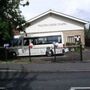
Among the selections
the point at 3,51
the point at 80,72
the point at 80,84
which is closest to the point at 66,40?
the point at 3,51

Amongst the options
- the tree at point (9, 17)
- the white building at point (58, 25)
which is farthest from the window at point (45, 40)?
the white building at point (58, 25)

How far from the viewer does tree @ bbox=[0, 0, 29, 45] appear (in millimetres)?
30344

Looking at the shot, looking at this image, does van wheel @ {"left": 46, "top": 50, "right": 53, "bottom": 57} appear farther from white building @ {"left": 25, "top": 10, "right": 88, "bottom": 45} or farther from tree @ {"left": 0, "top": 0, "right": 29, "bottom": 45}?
white building @ {"left": 25, "top": 10, "right": 88, "bottom": 45}

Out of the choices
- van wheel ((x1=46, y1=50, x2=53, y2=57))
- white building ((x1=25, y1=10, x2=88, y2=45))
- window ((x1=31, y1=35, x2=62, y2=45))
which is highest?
white building ((x1=25, y1=10, x2=88, y2=45))

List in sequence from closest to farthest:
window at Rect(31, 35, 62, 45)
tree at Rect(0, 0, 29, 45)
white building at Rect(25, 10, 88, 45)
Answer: tree at Rect(0, 0, 29, 45)
window at Rect(31, 35, 62, 45)
white building at Rect(25, 10, 88, 45)

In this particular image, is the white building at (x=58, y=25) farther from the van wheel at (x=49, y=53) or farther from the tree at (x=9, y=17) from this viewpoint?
the tree at (x=9, y=17)

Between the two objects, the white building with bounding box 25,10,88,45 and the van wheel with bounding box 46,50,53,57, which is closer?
the van wheel with bounding box 46,50,53,57

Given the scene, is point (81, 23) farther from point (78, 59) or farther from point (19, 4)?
point (78, 59)

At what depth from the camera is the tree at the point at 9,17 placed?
30.3 m

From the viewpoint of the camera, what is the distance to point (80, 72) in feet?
60.5

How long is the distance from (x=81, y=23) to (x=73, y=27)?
3.85 ft

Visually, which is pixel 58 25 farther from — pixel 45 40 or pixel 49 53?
pixel 49 53

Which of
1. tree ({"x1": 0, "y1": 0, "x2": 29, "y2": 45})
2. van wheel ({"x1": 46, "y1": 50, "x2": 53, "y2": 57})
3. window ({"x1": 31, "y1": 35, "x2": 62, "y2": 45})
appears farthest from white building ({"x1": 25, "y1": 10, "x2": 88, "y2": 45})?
tree ({"x1": 0, "y1": 0, "x2": 29, "y2": 45})

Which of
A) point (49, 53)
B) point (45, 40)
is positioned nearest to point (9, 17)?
point (49, 53)
